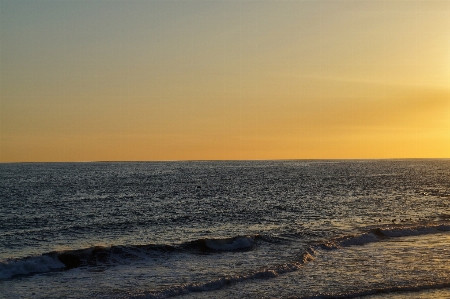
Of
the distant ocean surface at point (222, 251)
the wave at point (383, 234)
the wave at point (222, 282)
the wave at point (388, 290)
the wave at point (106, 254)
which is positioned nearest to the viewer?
the wave at point (388, 290)

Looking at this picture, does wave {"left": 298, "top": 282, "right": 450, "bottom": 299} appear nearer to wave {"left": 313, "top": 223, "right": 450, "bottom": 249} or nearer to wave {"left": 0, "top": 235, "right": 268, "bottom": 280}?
wave {"left": 313, "top": 223, "right": 450, "bottom": 249}

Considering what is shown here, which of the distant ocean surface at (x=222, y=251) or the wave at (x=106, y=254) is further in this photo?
the wave at (x=106, y=254)

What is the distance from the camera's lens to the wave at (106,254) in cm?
3089

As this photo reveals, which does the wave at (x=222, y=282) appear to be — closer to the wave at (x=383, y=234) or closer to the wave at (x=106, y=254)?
the wave at (x=383, y=234)

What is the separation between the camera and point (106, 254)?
34.6 meters

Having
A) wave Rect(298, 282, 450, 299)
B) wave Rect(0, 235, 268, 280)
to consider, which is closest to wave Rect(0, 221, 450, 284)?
wave Rect(0, 235, 268, 280)

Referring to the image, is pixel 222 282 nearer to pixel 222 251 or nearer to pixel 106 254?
pixel 222 251

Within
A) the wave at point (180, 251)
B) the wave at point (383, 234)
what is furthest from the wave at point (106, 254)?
the wave at point (383, 234)

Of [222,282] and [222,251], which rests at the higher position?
[222,282]

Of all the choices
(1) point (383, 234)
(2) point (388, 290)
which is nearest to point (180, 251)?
(2) point (388, 290)

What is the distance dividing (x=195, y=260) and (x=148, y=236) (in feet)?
31.9

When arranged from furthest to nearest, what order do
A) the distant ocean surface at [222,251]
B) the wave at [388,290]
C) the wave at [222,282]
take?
the distant ocean surface at [222,251] → the wave at [222,282] → the wave at [388,290]

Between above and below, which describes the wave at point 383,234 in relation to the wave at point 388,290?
above

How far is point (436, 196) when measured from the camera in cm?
7981
